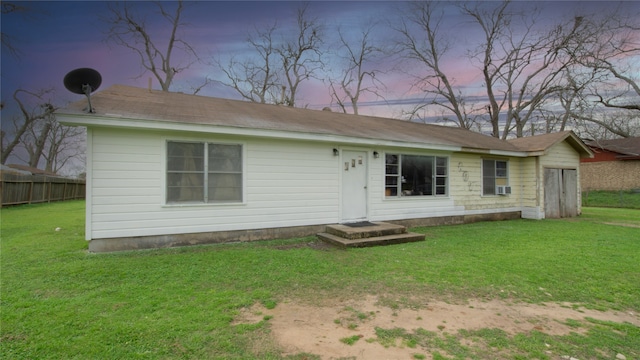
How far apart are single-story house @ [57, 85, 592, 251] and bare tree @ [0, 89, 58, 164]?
80.0 feet

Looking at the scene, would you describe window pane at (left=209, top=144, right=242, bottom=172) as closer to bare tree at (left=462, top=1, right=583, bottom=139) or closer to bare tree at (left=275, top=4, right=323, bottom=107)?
bare tree at (left=275, top=4, right=323, bottom=107)

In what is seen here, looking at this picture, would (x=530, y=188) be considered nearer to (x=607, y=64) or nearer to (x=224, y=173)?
(x=224, y=173)

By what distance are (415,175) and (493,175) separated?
3.76 metres

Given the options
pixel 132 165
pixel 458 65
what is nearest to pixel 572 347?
pixel 132 165

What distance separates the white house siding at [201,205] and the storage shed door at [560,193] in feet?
28.3

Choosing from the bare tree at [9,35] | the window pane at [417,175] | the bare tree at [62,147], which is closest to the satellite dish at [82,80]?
the window pane at [417,175]

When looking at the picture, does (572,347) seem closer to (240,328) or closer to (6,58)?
(240,328)

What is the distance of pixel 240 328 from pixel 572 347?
2.85 meters

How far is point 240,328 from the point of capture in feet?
9.35

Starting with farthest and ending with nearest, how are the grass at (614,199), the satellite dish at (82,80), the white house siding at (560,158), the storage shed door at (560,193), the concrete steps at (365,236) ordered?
the grass at (614,199) → the storage shed door at (560,193) → the white house siding at (560,158) → the concrete steps at (365,236) → the satellite dish at (82,80)

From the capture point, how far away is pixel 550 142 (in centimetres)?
1109

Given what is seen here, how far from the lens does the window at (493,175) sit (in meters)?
10.8

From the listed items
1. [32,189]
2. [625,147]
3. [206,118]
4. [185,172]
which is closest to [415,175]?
[206,118]

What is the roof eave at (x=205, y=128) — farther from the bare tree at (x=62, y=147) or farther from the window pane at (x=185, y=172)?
the bare tree at (x=62, y=147)
